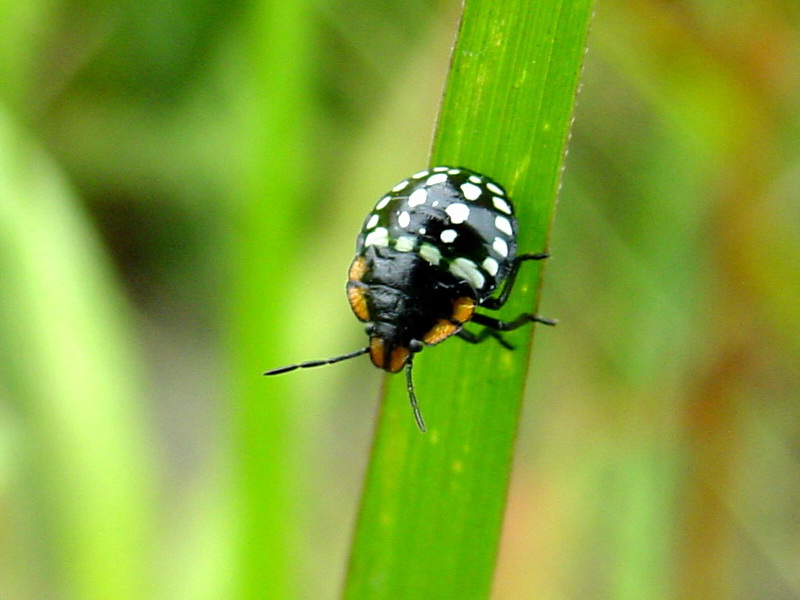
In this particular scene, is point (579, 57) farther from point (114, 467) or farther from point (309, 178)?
point (309, 178)

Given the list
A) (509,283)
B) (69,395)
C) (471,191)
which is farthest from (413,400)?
(69,395)

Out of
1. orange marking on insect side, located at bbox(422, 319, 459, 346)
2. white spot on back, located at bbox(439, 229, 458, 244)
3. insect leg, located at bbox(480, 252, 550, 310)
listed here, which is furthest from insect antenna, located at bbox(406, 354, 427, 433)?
white spot on back, located at bbox(439, 229, 458, 244)

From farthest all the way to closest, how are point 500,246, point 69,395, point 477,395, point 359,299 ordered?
point 69,395 → point 359,299 → point 500,246 → point 477,395

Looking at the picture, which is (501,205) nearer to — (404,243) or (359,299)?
(404,243)

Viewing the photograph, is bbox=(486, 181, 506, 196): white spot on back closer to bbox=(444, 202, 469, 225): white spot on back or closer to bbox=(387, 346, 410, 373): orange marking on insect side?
bbox=(444, 202, 469, 225): white spot on back

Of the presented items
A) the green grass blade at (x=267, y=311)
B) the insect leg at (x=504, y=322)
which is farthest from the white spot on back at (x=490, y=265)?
the green grass blade at (x=267, y=311)

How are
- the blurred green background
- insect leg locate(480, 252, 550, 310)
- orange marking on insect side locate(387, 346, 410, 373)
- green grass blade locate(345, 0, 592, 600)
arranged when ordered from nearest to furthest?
green grass blade locate(345, 0, 592, 600) → insect leg locate(480, 252, 550, 310) → orange marking on insect side locate(387, 346, 410, 373) → the blurred green background

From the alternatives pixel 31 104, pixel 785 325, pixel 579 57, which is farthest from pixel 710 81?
pixel 31 104
